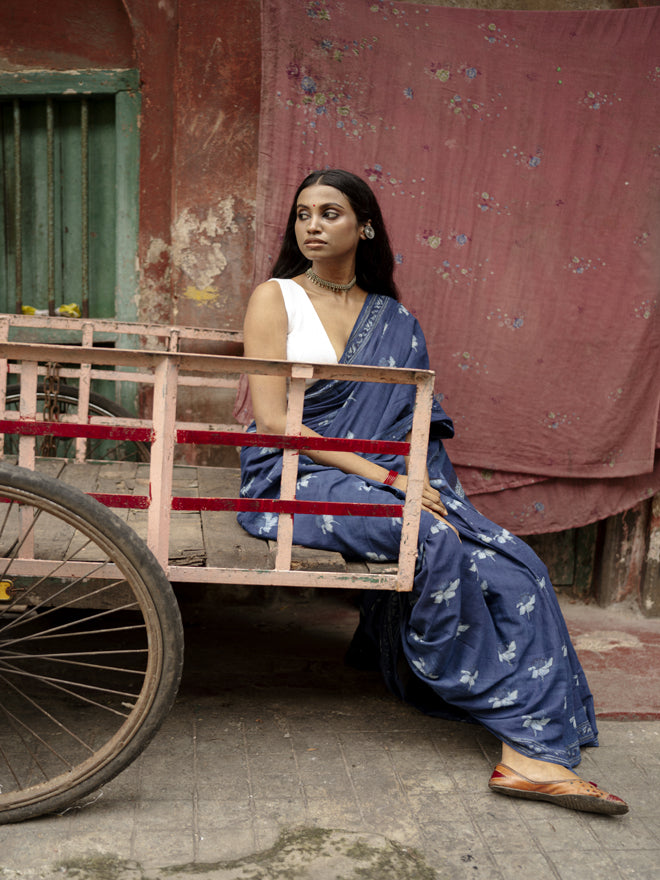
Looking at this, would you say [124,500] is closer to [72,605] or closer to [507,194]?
[72,605]

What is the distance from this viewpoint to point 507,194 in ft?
11.2

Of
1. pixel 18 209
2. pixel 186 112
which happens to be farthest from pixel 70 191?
pixel 186 112

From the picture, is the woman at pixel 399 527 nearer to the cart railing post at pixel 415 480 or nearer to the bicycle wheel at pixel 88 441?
the cart railing post at pixel 415 480

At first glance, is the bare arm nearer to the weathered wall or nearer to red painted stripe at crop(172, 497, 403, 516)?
red painted stripe at crop(172, 497, 403, 516)

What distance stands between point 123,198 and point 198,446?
1.10 m

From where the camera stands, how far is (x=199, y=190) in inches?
140

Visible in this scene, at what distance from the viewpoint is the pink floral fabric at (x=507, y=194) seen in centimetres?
327

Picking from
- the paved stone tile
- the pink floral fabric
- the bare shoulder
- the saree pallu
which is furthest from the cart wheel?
the pink floral fabric

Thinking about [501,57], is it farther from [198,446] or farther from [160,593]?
[160,593]

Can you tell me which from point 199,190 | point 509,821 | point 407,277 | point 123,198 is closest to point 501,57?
point 407,277

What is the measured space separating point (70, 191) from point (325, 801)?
2768 millimetres

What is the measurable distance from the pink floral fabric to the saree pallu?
31.8 inches

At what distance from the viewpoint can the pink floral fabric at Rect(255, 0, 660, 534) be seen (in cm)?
327

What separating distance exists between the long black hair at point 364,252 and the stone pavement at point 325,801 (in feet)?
4.75
